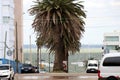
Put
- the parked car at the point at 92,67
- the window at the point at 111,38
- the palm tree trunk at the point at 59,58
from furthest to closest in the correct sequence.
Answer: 1. the window at the point at 111,38
2. the parked car at the point at 92,67
3. the palm tree trunk at the point at 59,58

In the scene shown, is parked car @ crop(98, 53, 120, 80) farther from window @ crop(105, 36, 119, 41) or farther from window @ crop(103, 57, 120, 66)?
window @ crop(105, 36, 119, 41)

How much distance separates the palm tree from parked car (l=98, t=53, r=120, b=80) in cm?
2838

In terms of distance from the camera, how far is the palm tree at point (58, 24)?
55219 millimetres

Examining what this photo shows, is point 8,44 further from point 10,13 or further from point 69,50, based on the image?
point 69,50

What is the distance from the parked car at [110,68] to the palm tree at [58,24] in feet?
93.1

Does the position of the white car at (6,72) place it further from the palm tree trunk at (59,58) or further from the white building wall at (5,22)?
the white building wall at (5,22)

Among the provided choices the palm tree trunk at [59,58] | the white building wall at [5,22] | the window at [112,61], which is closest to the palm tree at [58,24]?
the palm tree trunk at [59,58]

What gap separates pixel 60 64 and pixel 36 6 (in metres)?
8.17

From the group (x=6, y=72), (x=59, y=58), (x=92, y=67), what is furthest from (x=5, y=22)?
(x=6, y=72)

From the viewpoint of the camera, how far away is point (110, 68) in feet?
85.9

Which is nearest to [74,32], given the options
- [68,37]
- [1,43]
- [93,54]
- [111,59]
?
[68,37]

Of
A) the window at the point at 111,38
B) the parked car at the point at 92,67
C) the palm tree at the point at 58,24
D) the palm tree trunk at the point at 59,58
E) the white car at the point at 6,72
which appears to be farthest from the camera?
the window at the point at 111,38

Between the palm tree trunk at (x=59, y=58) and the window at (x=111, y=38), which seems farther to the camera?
the window at (x=111, y=38)

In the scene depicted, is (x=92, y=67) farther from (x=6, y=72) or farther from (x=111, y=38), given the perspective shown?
(x=111, y=38)
